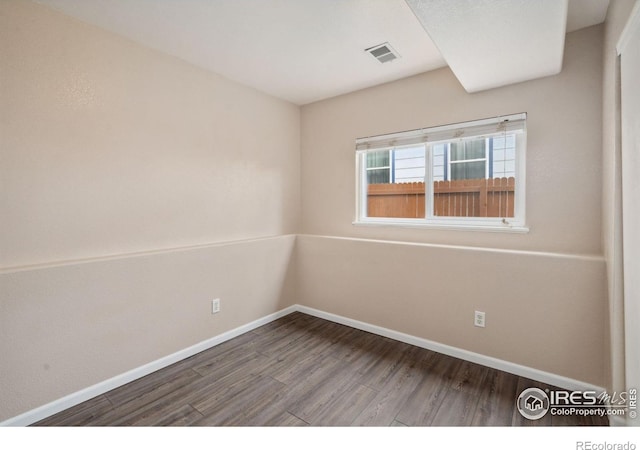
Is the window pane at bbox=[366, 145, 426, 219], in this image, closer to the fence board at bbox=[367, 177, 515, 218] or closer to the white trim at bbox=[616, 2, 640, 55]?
the fence board at bbox=[367, 177, 515, 218]

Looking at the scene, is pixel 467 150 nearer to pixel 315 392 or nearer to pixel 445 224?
pixel 445 224

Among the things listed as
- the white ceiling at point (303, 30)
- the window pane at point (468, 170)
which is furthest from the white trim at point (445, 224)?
the white ceiling at point (303, 30)

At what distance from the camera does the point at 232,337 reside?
3.07 metres

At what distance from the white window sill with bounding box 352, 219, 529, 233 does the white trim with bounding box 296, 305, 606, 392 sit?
1.07 meters

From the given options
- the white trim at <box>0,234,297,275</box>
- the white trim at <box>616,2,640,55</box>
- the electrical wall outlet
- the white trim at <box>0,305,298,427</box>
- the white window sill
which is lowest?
the white trim at <box>0,305,298,427</box>

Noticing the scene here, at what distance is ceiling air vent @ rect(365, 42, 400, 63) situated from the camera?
249cm

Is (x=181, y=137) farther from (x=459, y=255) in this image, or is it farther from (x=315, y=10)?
(x=459, y=255)

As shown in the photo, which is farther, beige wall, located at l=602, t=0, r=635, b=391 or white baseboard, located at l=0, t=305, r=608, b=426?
white baseboard, located at l=0, t=305, r=608, b=426

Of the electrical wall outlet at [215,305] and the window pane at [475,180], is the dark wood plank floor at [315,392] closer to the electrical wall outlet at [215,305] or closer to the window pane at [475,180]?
the electrical wall outlet at [215,305]

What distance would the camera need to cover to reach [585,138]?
226 centimetres

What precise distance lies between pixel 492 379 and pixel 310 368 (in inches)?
55.8

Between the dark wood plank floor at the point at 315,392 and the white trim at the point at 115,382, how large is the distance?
42 mm

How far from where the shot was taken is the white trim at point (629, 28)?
1.32 m
